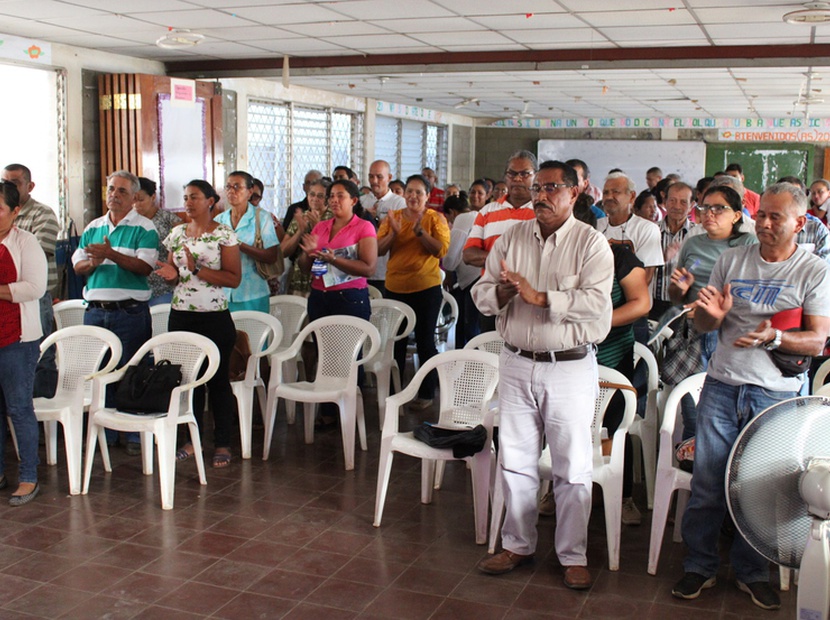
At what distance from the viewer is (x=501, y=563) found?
11.9 feet

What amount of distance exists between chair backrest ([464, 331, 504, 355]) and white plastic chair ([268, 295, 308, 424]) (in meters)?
1.60

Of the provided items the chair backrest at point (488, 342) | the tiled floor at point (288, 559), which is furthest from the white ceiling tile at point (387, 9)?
the tiled floor at point (288, 559)

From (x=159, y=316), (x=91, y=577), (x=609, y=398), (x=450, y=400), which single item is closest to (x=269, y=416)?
(x=159, y=316)

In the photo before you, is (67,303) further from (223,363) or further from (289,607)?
(289,607)

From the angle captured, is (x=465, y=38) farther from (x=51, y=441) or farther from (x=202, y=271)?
(x=51, y=441)

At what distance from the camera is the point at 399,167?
1570 cm

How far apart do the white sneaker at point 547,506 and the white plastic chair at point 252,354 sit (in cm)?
175

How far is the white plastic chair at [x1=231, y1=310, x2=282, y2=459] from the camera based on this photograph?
16.8 feet

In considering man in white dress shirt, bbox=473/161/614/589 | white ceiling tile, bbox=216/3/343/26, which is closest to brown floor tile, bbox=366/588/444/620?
man in white dress shirt, bbox=473/161/614/589

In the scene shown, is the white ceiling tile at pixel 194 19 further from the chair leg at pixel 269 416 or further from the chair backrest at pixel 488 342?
Answer: the chair backrest at pixel 488 342

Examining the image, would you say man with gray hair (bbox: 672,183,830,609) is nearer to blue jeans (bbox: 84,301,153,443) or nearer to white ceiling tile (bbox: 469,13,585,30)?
blue jeans (bbox: 84,301,153,443)

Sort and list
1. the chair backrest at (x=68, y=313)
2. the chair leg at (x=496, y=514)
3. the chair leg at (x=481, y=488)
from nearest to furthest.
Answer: the chair leg at (x=496, y=514)
the chair leg at (x=481, y=488)
the chair backrest at (x=68, y=313)

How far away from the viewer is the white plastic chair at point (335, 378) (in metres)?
4.93

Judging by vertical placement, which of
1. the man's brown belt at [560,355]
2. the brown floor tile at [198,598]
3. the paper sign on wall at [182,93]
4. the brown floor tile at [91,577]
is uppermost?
the paper sign on wall at [182,93]
